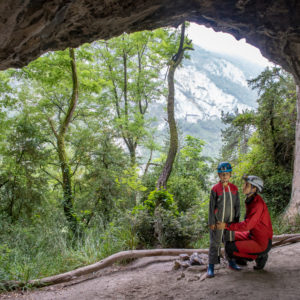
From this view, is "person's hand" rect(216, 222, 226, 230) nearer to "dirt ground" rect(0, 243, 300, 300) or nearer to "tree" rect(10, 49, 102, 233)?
"dirt ground" rect(0, 243, 300, 300)

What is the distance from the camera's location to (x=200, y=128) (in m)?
106

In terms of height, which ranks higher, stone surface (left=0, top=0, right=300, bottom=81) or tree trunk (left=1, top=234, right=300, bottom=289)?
stone surface (left=0, top=0, right=300, bottom=81)

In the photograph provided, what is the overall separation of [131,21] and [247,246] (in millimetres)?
4366

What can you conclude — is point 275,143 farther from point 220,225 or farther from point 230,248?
point 220,225

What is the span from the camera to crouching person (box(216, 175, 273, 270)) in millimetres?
3281

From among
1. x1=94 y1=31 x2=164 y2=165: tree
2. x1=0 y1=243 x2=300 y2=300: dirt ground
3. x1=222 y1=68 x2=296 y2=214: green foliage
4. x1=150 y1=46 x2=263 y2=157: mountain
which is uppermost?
x1=150 y1=46 x2=263 y2=157: mountain

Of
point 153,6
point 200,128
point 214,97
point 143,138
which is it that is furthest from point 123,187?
point 214,97

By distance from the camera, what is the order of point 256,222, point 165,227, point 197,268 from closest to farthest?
1. point 256,222
2. point 197,268
3. point 165,227

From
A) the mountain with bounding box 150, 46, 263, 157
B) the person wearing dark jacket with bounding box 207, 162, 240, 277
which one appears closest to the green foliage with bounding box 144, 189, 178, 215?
the person wearing dark jacket with bounding box 207, 162, 240, 277

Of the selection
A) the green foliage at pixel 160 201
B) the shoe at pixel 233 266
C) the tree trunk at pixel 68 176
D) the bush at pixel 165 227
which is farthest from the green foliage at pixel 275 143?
the tree trunk at pixel 68 176

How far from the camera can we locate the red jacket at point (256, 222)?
3.28 m

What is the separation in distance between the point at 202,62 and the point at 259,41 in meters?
158

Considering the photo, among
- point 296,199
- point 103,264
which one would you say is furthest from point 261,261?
point 296,199

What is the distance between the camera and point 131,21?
4.50 metres
